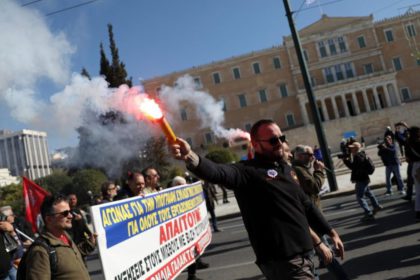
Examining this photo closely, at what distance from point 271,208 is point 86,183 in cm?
2642

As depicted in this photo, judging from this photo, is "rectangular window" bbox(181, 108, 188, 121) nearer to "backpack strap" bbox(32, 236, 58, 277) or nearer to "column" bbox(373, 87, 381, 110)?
"column" bbox(373, 87, 381, 110)

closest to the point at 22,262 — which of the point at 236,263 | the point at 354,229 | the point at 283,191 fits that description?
the point at 283,191

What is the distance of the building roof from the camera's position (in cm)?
5738

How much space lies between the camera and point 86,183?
27688 mm

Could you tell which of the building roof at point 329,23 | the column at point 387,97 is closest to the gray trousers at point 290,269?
the column at point 387,97

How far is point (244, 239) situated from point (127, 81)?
80.8 ft

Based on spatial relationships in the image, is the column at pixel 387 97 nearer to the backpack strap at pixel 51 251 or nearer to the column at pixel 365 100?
the column at pixel 365 100

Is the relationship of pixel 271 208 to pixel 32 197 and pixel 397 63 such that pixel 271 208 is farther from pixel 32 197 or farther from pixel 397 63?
pixel 397 63

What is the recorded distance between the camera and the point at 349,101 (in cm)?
5853

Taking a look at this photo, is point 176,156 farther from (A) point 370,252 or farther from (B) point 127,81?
(B) point 127,81

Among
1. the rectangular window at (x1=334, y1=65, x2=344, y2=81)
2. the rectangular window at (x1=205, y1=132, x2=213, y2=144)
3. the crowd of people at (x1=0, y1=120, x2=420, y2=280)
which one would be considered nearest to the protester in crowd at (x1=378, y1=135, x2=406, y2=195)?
the crowd of people at (x1=0, y1=120, x2=420, y2=280)

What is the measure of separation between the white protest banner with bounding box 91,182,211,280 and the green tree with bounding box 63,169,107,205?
22381 millimetres

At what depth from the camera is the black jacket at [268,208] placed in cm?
288

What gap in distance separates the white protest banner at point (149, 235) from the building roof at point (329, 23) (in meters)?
56.5
